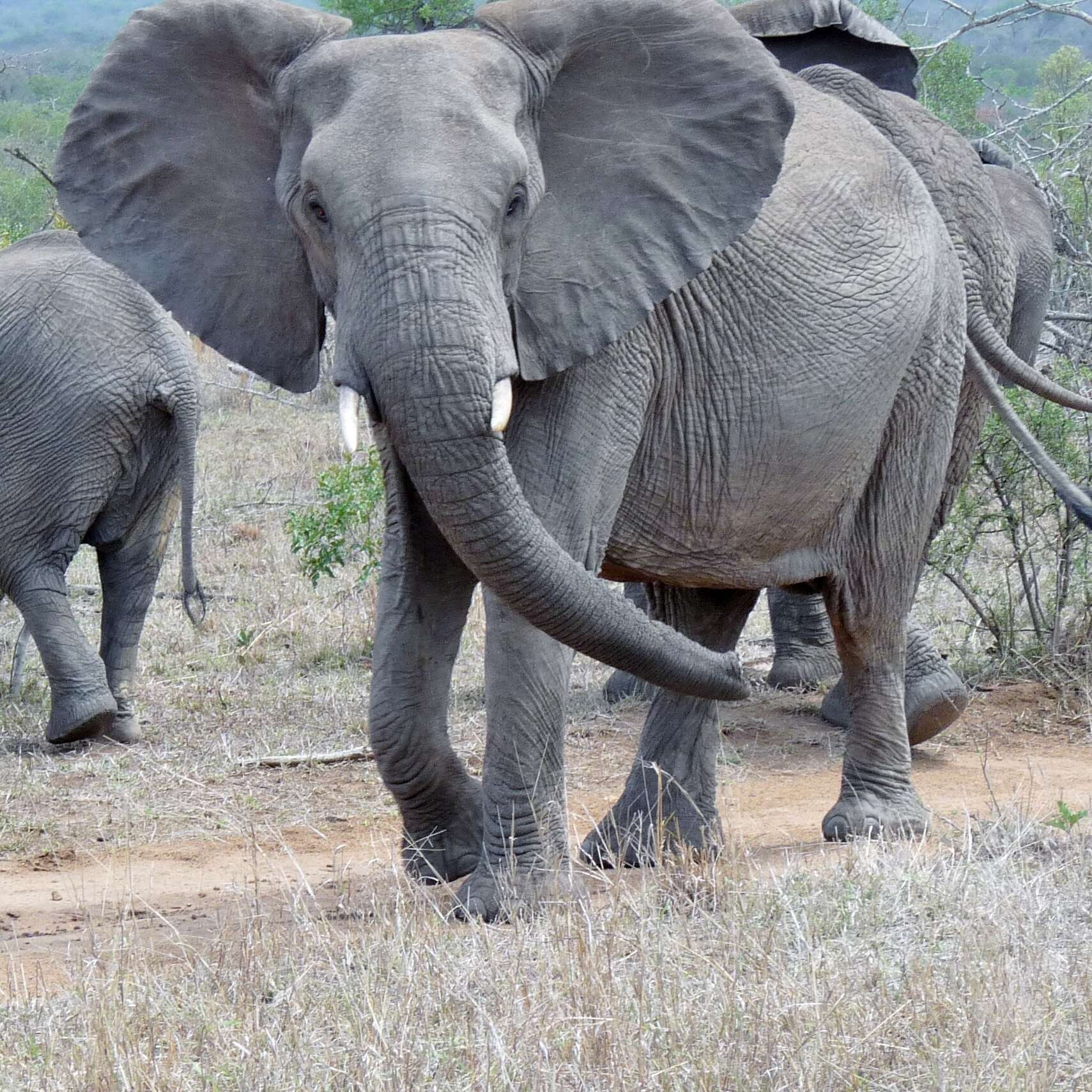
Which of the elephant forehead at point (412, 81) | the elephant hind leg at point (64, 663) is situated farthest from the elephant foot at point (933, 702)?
the elephant forehead at point (412, 81)

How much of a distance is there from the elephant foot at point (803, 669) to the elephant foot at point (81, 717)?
2683mm

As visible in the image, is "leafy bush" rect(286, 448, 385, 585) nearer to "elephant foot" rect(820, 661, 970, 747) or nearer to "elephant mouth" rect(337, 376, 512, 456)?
"elephant foot" rect(820, 661, 970, 747)

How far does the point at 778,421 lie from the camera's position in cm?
454

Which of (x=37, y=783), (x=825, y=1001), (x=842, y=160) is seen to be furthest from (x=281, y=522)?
(x=825, y=1001)

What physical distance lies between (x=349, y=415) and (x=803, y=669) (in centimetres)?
450

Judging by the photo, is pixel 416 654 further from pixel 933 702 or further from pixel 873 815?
pixel 933 702

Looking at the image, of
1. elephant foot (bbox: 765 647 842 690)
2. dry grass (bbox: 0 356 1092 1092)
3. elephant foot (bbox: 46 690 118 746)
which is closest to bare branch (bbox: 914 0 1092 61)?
elephant foot (bbox: 765 647 842 690)

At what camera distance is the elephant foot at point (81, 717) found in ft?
21.7

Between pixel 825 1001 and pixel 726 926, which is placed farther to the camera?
pixel 726 926

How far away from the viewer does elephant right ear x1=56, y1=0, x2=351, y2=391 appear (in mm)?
3959

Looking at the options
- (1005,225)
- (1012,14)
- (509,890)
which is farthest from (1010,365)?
(1012,14)

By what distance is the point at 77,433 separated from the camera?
6.91m

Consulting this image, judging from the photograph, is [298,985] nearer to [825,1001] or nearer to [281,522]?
[825,1001]

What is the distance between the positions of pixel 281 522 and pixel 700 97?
23.6 ft
